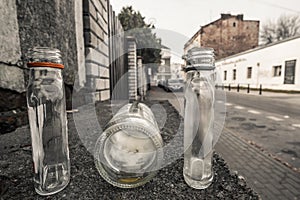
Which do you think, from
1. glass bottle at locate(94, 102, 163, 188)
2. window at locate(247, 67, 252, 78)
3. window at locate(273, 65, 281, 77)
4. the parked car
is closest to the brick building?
window at locate(247, 67, 252, 78)

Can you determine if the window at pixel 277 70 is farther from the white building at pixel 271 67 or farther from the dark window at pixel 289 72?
the dark window at pixel 289 72

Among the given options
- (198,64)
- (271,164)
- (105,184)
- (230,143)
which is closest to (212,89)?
(198,64)

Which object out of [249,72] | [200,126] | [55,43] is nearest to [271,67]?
[249,72]

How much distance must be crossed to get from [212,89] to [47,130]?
2.69 ft

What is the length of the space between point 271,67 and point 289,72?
2.00 metres

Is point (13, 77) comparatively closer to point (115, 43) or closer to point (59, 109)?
point (59, 109)

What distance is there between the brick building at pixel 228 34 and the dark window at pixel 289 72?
1193cm

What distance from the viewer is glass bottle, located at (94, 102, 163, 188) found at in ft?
2.68

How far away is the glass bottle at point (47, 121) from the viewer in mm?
804

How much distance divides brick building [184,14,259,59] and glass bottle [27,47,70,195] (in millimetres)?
26771

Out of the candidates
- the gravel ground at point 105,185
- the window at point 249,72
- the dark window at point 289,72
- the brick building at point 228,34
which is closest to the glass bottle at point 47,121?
the gravel ground at point 105,185

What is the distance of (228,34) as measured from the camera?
25.9 metres

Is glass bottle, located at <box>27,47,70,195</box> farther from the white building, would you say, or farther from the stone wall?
the white building

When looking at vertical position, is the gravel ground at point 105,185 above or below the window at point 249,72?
below
